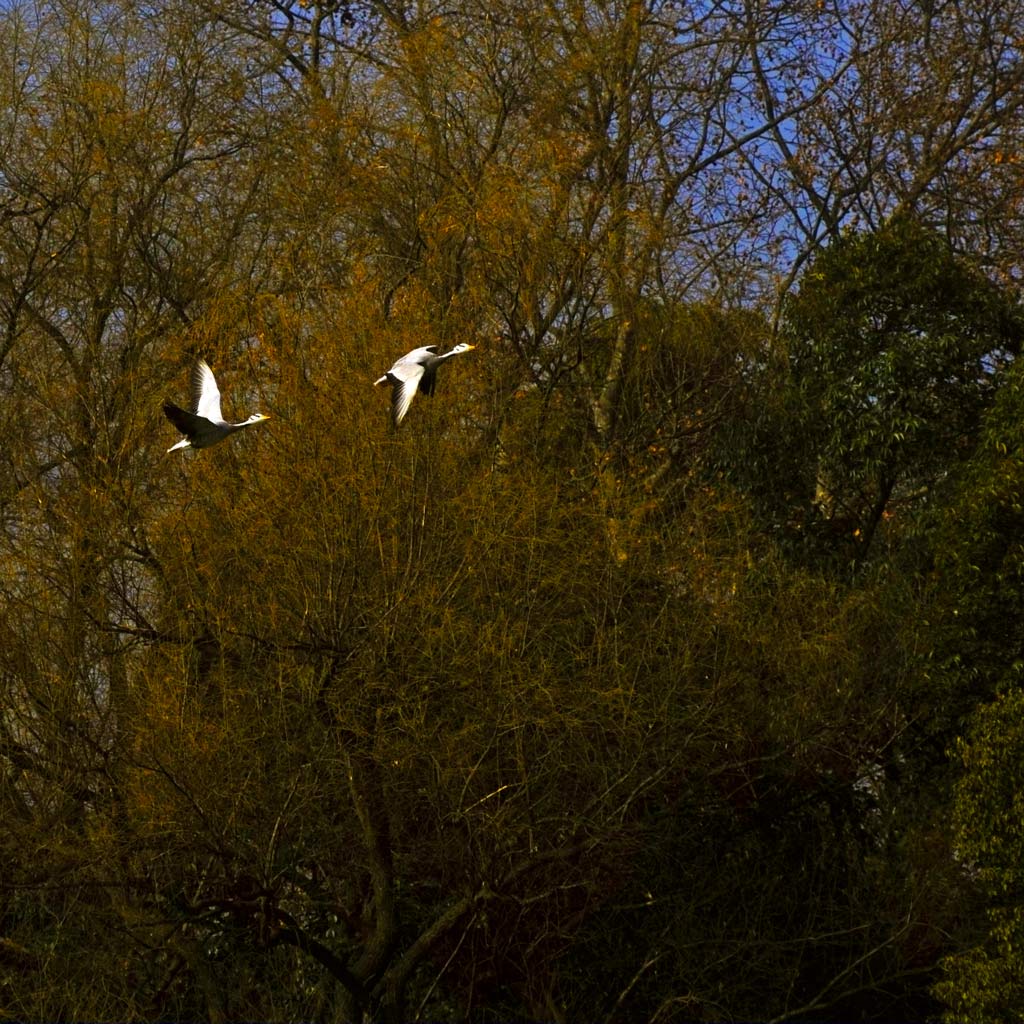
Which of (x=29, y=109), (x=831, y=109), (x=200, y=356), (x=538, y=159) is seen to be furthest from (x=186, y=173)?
(x=831, y=109)

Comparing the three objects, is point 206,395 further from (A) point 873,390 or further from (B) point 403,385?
(A) point 873,390

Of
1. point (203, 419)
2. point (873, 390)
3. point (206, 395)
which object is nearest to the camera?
point (203, 419)

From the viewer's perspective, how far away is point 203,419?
36.7ft

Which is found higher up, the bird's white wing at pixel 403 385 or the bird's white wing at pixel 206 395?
the bird's white wing at pixel 206 395

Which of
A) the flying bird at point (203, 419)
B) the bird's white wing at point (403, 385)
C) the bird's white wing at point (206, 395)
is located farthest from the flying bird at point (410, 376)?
the bird's white wing at point (206, 395)

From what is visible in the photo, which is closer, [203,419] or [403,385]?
[203,419]

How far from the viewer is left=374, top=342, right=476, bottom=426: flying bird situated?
11.3 meters

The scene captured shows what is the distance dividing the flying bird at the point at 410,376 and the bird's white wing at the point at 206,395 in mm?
1067

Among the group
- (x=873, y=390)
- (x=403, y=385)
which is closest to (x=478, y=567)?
(x=403, y=385)

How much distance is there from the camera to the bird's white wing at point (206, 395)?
11555 mm

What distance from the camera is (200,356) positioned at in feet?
46.0

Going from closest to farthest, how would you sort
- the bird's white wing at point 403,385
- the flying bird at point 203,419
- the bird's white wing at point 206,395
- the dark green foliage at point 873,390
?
the flying bird at point 203,419 → the bird's white wing at point 403,385 → the bird's white wing at point 206,395 → the dark green foliage at point 873,390

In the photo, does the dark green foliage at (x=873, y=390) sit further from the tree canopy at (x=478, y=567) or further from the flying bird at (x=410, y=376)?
the flying bird at (x=410, y=376)

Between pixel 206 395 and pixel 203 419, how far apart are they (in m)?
0.61
